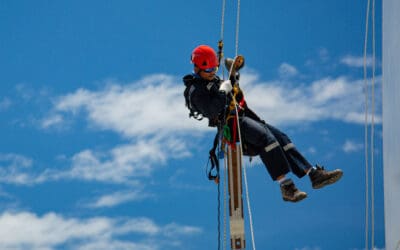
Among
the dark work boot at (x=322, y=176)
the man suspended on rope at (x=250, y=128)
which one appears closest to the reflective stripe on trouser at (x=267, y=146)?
the man suspended on rope at (x=250, y=128)

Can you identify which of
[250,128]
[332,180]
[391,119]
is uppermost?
[250,128]

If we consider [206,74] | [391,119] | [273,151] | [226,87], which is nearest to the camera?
[391,119]

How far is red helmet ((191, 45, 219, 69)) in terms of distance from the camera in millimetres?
4938

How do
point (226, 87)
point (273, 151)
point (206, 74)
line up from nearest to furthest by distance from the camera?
point (226, 87), point (273, 151), point (206, 74)

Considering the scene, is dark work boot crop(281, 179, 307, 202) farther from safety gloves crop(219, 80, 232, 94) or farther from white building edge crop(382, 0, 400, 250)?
safety gloves crop(219, 80, 232, 94)

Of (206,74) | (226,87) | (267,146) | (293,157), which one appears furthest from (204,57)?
(293,157)

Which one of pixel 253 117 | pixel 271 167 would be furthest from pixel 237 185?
pixel 253 117

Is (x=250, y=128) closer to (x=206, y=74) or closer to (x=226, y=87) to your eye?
(x=226, y=87)

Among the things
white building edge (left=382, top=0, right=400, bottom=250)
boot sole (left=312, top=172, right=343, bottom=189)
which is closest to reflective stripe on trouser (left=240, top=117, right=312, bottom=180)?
boot sole (left=312, top=172, right=343, bottom=189)

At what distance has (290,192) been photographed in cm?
475

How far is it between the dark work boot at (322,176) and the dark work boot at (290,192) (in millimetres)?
228

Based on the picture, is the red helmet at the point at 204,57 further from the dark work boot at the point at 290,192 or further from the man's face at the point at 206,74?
the dark work boot at the point at 290,192

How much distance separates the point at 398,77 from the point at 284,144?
4.57ft

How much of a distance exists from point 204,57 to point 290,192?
1452mm
